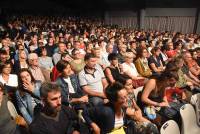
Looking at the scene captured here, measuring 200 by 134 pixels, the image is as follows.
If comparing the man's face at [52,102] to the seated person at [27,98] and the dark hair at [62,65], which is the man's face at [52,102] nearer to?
the seated person at [27,98]

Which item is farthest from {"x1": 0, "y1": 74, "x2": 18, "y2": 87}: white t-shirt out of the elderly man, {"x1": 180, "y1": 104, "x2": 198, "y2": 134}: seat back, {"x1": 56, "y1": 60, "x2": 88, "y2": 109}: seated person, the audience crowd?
{"x1": 180, "y1": 104, "x2": 198, "y2": 134}: seat back

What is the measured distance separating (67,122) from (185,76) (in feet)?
12.2

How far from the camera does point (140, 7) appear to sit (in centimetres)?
1889

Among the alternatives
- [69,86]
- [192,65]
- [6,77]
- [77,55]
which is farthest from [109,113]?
[192,65]

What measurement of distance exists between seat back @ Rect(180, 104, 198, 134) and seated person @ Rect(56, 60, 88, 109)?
1353 millimetres

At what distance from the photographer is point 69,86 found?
418cm

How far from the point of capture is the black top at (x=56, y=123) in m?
2.35

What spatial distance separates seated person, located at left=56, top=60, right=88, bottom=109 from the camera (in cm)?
380

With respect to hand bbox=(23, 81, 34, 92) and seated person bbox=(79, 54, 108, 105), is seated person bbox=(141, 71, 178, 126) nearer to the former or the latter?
seated person bbox=(79, 54, 108, 105)

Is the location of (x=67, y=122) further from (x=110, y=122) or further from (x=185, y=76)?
(x=185, y=76)

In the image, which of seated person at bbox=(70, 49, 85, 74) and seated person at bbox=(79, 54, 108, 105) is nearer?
seated person at bbox=(79, 54, 108, 105)

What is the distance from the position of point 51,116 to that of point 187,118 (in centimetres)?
174

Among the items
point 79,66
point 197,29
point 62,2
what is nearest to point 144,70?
point 79,66

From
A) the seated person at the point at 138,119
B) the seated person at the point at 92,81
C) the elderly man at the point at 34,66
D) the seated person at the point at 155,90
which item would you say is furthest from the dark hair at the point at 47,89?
the elderly man at the point at 34,66
